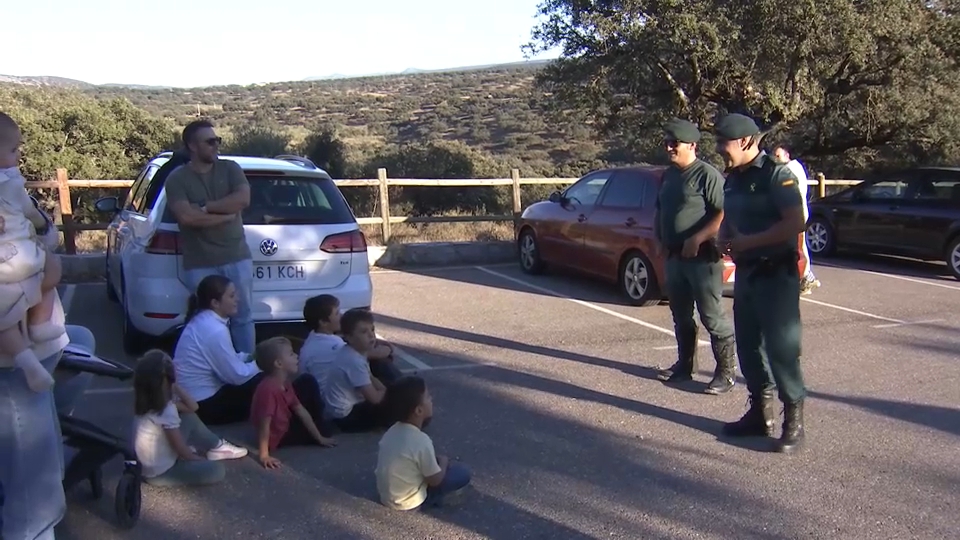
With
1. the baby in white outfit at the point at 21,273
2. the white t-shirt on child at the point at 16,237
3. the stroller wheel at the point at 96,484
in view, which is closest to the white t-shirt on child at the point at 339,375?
the stroller wheel at the point at 96,484

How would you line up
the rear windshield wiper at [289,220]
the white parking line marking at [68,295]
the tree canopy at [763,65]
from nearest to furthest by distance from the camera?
the rear windshield wiper at [289,220] → the white parking line marking at [68,295] → the tree canopy at [763,65]

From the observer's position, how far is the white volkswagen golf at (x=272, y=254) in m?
6.60

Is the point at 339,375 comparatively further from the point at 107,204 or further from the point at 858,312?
the point at 858,312

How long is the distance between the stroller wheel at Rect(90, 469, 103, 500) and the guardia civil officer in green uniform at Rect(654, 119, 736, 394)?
3989 mm

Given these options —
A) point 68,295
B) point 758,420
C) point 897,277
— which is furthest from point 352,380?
point 897,277

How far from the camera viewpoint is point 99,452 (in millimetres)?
4207

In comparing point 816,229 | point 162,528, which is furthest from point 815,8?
point 162,528

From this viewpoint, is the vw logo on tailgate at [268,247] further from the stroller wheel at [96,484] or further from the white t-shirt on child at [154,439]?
the stroller wheel at [96,484]

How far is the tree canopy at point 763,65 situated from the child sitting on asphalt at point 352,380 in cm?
1279

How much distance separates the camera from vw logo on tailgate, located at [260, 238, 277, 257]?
22.5 feet

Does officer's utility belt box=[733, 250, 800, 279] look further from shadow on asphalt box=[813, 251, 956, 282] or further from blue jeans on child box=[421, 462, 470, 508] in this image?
shadow on asphalt box=[813, 251, 956, 282]

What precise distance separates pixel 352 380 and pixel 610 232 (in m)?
5.59

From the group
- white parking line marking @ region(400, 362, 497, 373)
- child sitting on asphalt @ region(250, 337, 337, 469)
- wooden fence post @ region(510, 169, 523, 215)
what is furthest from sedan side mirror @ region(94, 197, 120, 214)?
wooden fence post @ region(510, 169, 523, 215)

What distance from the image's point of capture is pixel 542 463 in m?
5.12
